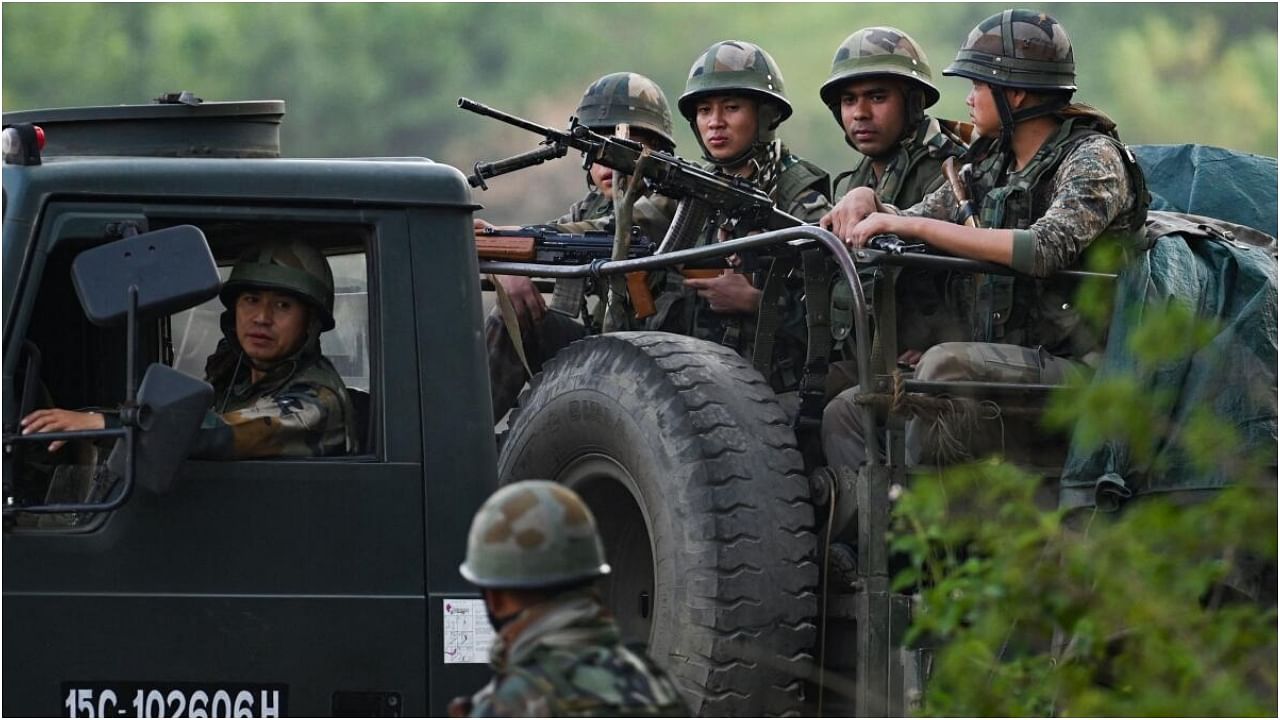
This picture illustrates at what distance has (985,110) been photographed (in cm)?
600

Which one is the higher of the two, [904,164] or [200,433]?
[904,164]

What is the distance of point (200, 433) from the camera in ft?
15.3

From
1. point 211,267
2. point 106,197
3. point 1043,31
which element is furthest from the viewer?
point 1043,31

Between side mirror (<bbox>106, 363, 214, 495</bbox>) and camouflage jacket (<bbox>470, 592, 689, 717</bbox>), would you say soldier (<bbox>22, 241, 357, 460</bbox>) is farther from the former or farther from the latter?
camouflage jacket (<bbox>470, 592, 689, 717</bbox>)

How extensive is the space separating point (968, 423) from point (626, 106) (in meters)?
3.66

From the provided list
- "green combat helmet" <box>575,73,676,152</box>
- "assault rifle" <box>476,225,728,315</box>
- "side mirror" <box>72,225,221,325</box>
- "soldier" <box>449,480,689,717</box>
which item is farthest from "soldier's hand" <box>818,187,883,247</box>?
"green combat helmet" <box>575,73,676,152</box>

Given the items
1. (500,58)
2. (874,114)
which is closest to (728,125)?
(874,114)

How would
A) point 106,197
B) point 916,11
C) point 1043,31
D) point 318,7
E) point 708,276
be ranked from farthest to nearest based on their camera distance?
point 318,7
point 916,11
point 708,276
point 1043,31
point 106,197

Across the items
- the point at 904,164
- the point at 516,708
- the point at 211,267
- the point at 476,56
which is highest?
the point at 476,56

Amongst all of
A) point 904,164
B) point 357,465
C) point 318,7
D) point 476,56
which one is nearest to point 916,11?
point 476,56

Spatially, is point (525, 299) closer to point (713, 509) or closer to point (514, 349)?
point (514, 349)

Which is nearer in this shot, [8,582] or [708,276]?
[8,582]

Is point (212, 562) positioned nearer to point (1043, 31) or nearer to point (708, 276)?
point (708, 276)

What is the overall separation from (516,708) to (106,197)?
1.82 metres
